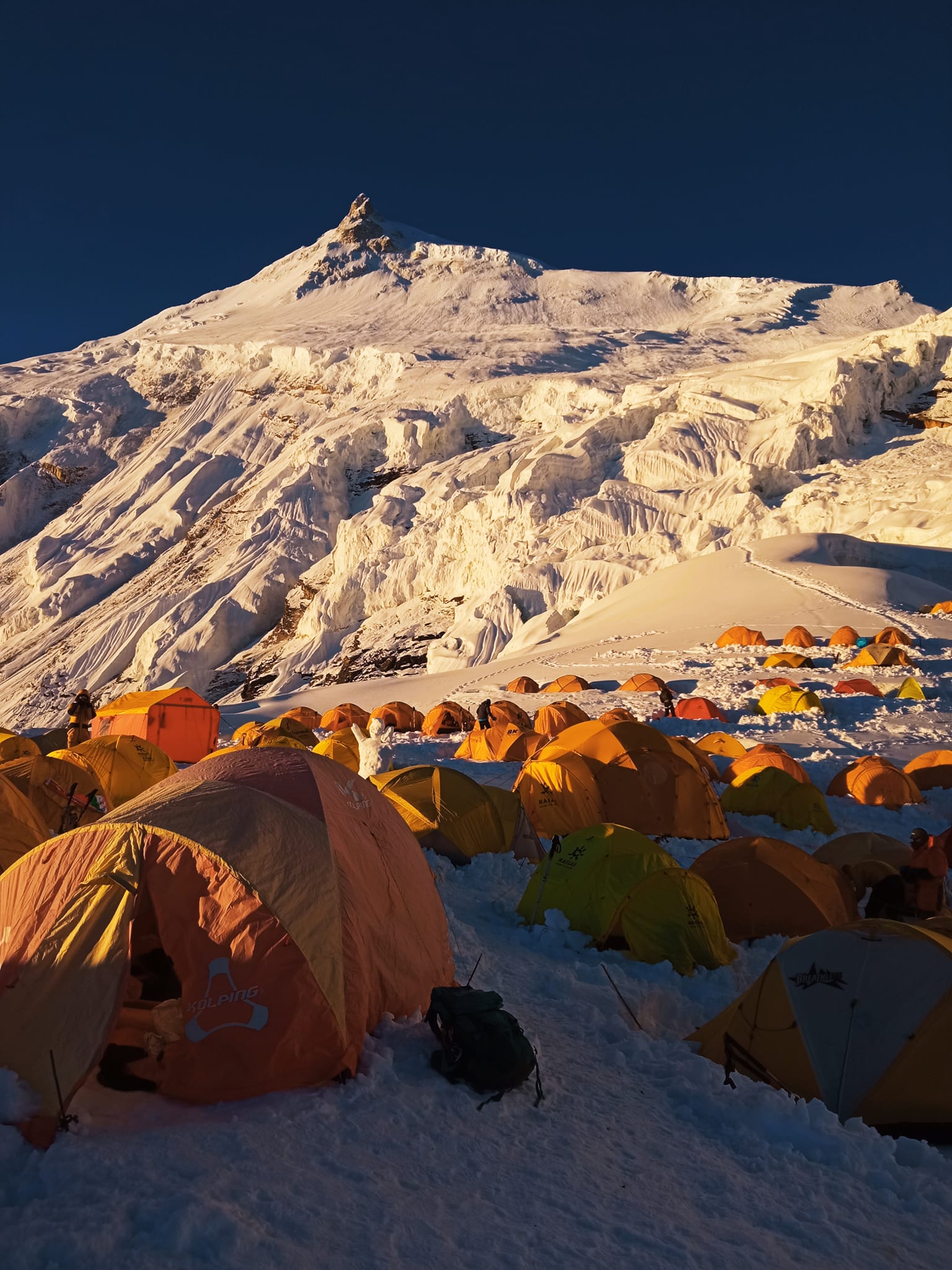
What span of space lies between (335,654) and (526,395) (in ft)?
96.9

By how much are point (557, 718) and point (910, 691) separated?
27.8ft

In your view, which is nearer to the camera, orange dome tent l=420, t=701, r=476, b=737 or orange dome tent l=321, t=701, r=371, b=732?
orange dome tent l=420, t=701, r=476, b=737

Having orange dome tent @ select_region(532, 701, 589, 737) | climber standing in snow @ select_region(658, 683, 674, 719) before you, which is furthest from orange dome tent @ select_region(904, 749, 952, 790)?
orange dome tent @ select_region(532, 701, 589, 737)

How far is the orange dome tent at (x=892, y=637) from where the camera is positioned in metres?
23.8

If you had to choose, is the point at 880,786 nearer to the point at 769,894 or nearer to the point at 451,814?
the point at 769,894

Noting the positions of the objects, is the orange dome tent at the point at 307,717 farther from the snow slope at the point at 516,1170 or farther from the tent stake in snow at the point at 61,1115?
the tent stake in snow at the point at 61,1115

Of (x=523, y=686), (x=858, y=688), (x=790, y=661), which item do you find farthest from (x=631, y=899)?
(x=790, y=661)

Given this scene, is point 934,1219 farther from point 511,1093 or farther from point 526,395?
point 526,395

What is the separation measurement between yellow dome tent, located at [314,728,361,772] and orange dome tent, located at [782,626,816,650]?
14.8m

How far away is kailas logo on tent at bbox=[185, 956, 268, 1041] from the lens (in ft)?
14.3

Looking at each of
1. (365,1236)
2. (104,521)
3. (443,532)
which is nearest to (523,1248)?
(365,1236)

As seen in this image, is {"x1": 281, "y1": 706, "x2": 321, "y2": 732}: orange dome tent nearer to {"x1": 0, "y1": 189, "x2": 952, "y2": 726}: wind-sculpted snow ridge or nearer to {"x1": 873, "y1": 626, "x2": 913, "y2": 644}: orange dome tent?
{"x1": 0, "y1": 189, "x2": 952, "y2": 726}: wind-sculpted snow ridge

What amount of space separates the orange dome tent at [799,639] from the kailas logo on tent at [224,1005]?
23.2 metres

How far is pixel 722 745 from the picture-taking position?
16406 millimetres
